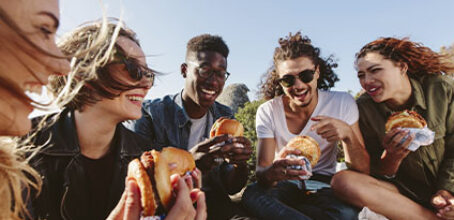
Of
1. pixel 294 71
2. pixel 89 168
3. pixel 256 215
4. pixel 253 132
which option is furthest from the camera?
pixel 253 132

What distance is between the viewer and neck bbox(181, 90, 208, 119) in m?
4.14

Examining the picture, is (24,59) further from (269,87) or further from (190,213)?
(269,87)

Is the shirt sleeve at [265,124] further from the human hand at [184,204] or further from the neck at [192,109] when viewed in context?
the human hand at [184,204]

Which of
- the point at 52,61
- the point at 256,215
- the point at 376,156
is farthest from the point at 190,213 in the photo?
the point at 376,156

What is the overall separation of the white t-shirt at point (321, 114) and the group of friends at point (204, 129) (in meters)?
0.02

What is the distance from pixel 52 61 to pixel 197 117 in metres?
2.91

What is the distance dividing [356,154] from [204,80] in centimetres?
243

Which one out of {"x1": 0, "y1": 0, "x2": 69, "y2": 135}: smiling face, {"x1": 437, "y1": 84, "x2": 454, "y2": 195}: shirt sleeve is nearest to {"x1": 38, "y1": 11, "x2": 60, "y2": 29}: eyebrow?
{"x1": 0, "y1": 0, "x2": 69, "y2": 135}: smiling face

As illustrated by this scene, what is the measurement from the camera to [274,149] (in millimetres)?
4070

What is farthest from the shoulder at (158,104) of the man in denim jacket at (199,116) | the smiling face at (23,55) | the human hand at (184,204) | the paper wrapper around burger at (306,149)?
the smiling face at (23,55)

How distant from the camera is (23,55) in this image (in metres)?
1.12

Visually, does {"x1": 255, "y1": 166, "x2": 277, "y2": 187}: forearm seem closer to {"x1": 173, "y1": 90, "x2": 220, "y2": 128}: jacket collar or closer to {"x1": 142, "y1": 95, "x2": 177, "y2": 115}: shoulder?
{"x1": 173, "y1": 90, "x2": 220, "y2": 128}: jacket collar

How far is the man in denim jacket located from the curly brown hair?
2332 millimetres

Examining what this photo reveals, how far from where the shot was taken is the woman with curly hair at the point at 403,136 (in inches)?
120
